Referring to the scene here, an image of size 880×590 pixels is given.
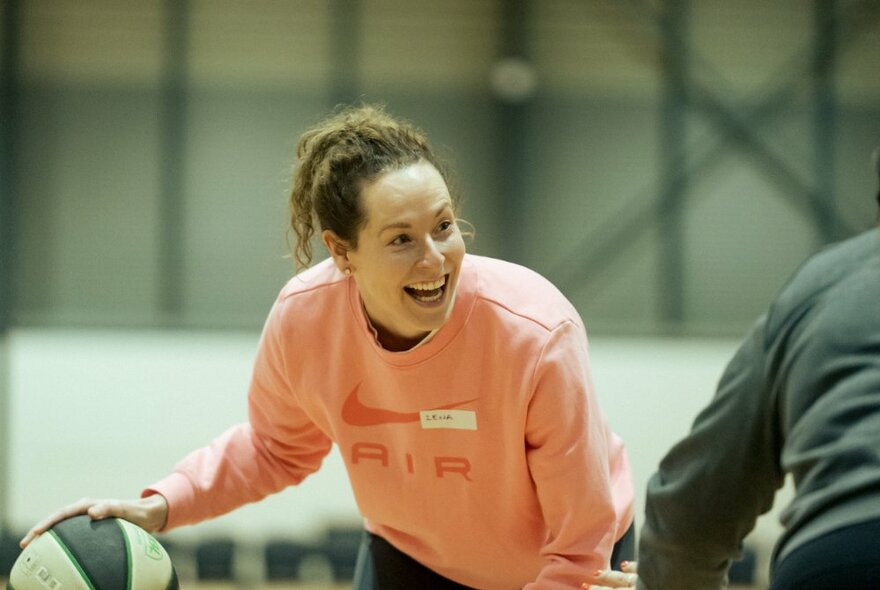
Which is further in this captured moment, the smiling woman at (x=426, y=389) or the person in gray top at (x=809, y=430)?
the smiling woman at (x=426, y=389)

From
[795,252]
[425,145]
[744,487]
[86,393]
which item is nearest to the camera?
[744,487]

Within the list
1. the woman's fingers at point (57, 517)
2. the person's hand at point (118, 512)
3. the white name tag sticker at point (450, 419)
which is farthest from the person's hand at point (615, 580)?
the woman's fingers at point (57, 517)

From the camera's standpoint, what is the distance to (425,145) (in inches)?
104

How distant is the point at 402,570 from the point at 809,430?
1.64 meters

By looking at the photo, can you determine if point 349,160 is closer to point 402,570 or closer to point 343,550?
point 402,570

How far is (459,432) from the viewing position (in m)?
2.59

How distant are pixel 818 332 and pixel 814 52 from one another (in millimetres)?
6632

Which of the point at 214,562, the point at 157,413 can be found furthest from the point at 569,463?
the point at 157,413

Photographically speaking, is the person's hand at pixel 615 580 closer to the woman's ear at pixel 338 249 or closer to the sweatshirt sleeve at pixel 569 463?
the sweatshirt sleeve at pixel 569 463

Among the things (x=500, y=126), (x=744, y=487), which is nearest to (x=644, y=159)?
(x=500, y=126)

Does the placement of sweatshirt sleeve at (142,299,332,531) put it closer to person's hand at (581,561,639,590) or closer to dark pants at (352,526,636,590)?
dark pants at (352,526,636,590)

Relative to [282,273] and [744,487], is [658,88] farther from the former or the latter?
[744,487]

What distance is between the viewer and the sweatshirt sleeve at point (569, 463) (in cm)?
244

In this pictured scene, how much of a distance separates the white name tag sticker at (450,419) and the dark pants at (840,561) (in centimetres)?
122
